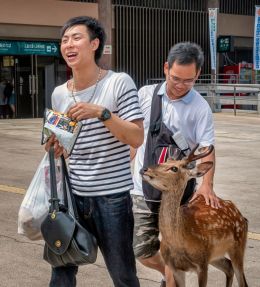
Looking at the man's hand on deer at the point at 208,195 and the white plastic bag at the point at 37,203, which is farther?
the man's hand on deer at the point at 208,195

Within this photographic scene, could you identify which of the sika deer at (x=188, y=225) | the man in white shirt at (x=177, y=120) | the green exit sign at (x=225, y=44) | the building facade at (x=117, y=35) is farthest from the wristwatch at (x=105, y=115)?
the green exit sign at (x=225, y=44)

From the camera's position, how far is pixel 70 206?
358 cm

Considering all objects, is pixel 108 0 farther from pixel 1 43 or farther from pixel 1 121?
pixel 1 121

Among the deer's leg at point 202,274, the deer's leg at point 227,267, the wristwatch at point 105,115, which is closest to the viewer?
the wristwatch at point 105,115

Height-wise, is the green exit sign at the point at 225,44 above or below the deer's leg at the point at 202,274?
above

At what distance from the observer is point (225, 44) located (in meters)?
29.2

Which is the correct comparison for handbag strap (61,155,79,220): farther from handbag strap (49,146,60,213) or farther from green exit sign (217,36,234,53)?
green exit sign (217,36,234,53)

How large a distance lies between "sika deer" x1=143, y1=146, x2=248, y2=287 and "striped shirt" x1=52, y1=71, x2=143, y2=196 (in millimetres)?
338

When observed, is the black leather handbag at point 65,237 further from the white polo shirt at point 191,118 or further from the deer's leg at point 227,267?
the deer's leg at point 227,267

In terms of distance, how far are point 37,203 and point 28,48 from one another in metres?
22.2

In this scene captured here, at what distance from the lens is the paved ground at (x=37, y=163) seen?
18.4 ft

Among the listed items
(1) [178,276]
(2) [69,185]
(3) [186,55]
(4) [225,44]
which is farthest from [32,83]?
(2) [69,185]

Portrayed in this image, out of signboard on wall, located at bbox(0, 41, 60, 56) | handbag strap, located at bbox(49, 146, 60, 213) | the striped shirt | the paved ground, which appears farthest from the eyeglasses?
signboard on wall, located at bbox(0, 41, 60, 56)

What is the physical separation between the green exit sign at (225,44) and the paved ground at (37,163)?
899 centimetres
